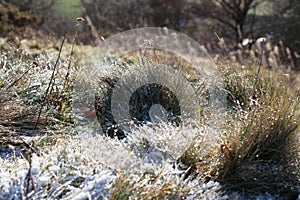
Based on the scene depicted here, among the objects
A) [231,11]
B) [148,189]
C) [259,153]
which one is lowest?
[259,153]

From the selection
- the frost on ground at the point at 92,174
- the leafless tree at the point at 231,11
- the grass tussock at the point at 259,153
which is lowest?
the grass tussock at the point at 259,153

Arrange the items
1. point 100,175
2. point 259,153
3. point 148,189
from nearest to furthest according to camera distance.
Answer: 1. point 148,189
2. point 100,175
3. point 259,153

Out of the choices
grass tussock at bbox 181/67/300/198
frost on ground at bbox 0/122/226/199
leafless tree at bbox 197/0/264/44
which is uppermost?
leafless tree at bbox 197/0/264/44

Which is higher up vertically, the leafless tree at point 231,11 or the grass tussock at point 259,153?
the leafless tree at point 231,11

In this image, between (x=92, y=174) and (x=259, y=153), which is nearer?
(x=92, y=174)

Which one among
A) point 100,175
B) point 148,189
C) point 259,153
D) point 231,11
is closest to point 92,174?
point 100,175

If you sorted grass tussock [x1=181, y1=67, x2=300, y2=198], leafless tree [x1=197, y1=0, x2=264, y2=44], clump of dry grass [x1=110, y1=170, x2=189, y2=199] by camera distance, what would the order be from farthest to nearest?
leafless tree [x1=197, y1=0, x2=264, y2=44] < grass tussock [x1=181, y1=67, x2=300, y2=198] < clump of dry grass [x1=110, y1=170, x2=189, y2=199]

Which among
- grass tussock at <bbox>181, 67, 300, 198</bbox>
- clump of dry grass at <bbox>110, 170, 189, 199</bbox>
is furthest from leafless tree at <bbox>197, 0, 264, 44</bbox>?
clump of dry grass at <bbox>110, 170, 189, 199</bbox>

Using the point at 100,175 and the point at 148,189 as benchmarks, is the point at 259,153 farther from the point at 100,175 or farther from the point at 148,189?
the point at 100,175

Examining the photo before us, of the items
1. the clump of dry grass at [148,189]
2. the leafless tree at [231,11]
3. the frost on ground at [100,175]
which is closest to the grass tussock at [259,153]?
the frost on ground at [100,175]

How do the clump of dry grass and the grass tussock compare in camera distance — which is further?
the grass tussock

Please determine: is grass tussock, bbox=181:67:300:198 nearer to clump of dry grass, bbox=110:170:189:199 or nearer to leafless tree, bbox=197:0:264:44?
clump of dry grass, bbox=110:170:189:199

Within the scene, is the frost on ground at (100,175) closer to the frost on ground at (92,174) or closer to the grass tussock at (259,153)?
the frost on ground at (92,174)
